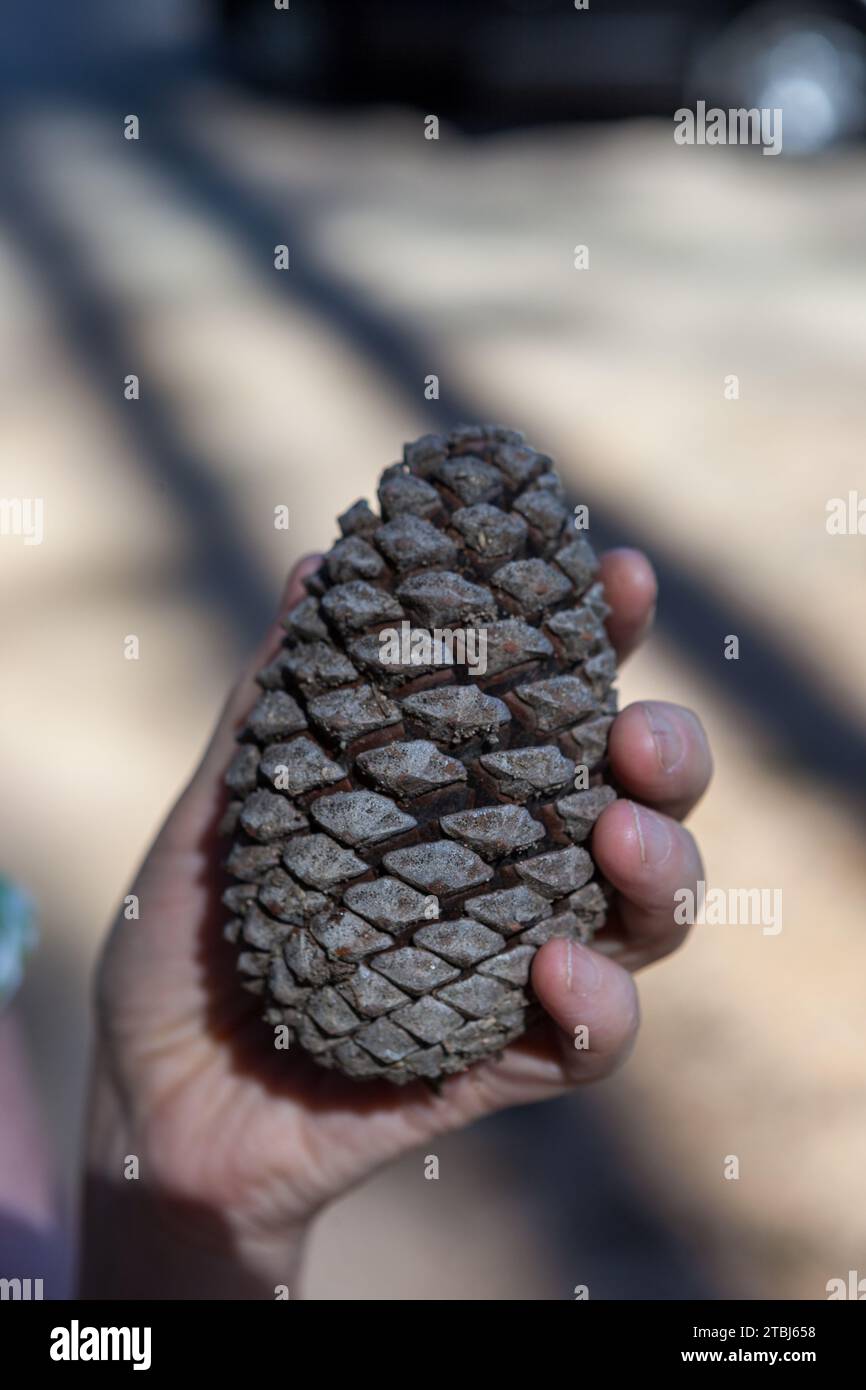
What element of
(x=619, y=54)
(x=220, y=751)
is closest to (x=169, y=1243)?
(x=220, y=751)

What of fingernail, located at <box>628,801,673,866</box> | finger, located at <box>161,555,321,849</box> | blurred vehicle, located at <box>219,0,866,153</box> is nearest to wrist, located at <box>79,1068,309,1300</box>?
finger, located at <box>161,555,321,849</box>

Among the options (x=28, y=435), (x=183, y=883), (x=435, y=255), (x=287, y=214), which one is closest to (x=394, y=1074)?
(x=183, y=883)

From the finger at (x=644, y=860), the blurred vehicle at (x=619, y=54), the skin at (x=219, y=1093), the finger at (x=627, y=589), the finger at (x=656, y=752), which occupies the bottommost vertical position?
the skin at (x=219, y=1093)

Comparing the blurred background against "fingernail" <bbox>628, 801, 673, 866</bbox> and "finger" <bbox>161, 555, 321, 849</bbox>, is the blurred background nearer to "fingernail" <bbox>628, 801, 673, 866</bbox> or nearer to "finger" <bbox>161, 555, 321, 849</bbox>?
"finger" <bbox>161, 555, 321, 849</bbox>

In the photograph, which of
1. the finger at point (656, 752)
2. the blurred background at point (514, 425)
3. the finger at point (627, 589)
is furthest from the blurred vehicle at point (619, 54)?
the finger at point (656, 752)

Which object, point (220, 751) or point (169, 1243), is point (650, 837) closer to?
point (220, 751)

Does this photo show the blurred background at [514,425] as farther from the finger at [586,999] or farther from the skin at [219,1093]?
the finger at [586,999]
